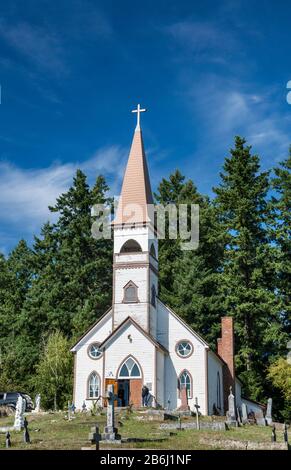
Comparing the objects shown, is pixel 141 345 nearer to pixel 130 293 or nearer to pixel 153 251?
pixel 130 293

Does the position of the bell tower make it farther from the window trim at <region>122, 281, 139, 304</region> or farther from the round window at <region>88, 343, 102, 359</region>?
the round window at <region>88, 343, 102, 359</region>

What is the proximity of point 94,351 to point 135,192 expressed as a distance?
34.4 feet

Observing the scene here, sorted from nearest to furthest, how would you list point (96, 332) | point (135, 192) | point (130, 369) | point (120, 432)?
1. point (120, 432)
2. point (130, 369)
3. point (96, 332)
4. point (135, 192)

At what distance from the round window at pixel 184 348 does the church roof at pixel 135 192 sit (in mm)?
7996

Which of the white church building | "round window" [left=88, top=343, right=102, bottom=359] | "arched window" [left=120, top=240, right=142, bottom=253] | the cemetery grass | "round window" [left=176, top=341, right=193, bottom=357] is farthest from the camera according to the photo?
"arched window" [left=120, top=240, right=142, bottom=253]

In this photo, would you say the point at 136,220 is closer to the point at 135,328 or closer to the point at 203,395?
the point at 135,328

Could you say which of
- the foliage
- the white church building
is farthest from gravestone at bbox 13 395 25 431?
the foliage

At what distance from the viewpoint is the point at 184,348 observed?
38.2 m

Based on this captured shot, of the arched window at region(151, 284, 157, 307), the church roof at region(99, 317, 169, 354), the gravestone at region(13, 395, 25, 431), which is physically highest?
the arched window at region(151, 284, 157, 307)

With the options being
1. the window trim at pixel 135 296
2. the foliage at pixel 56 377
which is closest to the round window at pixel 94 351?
the window trim at pixel 135 296

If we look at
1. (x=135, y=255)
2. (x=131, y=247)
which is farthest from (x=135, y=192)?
(x=135, y=255)

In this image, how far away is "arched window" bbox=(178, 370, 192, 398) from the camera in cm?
3709

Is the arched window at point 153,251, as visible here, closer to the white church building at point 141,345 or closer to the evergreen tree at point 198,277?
the white church building at point 141,345

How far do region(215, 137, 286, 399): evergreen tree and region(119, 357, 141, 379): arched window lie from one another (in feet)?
35.6
